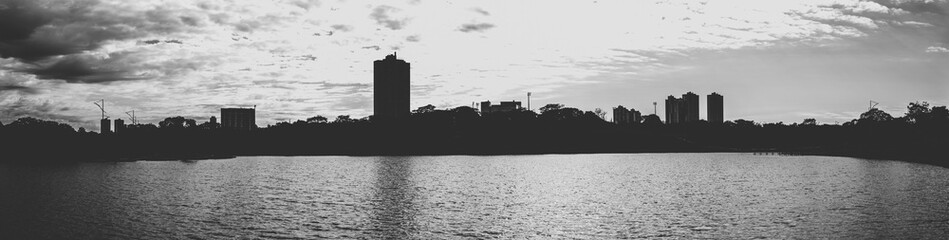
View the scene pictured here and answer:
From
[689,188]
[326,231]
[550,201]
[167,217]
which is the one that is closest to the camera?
[326,231]

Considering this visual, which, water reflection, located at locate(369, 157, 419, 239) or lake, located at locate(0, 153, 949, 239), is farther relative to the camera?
water reflection, located at locate(369, 157, 419, 239)

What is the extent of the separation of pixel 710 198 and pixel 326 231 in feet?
143

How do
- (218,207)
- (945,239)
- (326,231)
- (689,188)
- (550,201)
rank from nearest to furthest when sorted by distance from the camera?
(945,239) → (326,231) → (218,207) → (550,201) → (689,188)

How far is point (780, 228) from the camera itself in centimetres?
5266

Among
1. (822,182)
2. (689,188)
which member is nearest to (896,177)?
(822,182)

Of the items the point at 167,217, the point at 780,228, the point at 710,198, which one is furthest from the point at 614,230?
the point at 167,217

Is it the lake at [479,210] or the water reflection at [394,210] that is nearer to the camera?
the lake at [479,210]

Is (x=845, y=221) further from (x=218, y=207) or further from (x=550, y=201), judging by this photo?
(x=218, y=207)

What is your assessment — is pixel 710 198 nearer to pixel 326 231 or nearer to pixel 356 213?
pixel 356 213

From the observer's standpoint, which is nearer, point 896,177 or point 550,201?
point 550,201

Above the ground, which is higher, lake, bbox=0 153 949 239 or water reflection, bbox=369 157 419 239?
lake, bbox=0 153 949 239

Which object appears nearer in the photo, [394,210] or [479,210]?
[479,210]

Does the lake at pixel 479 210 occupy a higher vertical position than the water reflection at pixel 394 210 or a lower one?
higher

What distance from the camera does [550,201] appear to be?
79.0m
